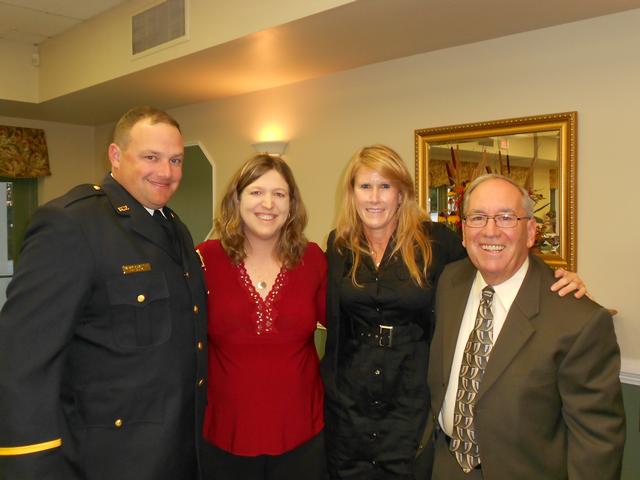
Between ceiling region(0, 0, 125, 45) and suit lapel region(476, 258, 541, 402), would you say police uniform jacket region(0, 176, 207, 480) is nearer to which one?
suit lapel region(476, 258, 541, 402)

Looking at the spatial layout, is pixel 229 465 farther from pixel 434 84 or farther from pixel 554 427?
pixel 434 84

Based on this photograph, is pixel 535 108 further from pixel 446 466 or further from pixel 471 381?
pixel 446 466

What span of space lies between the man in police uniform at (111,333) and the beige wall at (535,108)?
2355 mm

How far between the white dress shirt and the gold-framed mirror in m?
1.64

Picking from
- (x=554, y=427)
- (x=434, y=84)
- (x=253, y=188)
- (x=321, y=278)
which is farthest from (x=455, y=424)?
(x=434, y=84)

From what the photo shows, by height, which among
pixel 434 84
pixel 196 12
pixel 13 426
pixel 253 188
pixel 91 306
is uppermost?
pixel 196 12

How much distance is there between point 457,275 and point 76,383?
1236 millimetres

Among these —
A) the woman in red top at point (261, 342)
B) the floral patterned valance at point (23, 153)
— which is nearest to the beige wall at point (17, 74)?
the floral patterned valance at point (23, 153)

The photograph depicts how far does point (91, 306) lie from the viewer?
1.54m

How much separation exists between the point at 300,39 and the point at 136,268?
2339mm

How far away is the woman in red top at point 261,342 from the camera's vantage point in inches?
77.5

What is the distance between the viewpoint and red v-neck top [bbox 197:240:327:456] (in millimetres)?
1963

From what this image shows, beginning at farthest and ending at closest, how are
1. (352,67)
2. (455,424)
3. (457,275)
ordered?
(352,67), (457,275), (455,424)

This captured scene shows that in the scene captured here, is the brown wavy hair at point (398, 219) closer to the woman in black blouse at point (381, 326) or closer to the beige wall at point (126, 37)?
the woman in black blouse at point (381, 326)
